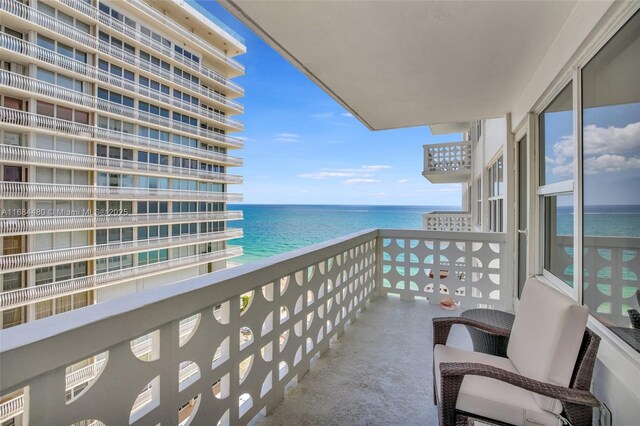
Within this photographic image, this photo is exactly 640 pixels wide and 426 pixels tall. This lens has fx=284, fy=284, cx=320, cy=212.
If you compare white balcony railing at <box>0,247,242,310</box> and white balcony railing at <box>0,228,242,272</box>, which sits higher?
white balcony railing at <box>0,228,242,272</box>

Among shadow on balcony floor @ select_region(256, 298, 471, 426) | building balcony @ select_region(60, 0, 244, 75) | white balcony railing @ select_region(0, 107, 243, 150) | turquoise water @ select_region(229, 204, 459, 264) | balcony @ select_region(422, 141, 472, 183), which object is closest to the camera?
shadow on balcony floor @ select_region(256, 298, 471, 426)

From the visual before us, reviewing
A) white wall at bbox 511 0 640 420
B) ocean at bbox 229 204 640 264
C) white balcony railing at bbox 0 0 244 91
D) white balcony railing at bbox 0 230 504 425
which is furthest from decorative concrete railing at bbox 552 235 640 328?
ocean at bbox 229 204 640 264

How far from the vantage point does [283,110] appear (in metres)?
25.3

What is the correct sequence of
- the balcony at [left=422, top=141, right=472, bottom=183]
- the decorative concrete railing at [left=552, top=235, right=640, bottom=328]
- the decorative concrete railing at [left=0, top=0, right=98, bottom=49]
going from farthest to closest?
the balcony at [left=422, top=141, right=472, bottom=183], the decorative concrete railing at [left=0, top=0, right=98, bottom=49], the decorative concrete railing at [left=552, top=235, right=640, bottom=328]

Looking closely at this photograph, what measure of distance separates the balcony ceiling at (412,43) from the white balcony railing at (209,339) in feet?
4.48

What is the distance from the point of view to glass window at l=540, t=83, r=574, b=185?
178 cm

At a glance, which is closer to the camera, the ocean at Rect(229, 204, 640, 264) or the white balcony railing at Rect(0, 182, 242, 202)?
the white balcony railing at Rect(0, 182, 242, 202)

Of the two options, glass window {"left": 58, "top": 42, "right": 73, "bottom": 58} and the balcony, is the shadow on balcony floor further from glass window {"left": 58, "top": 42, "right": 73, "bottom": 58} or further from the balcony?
the balcony

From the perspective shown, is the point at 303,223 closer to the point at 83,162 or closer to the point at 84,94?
the point at 84,94

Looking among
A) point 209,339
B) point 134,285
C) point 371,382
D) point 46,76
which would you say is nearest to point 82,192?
point 46,76

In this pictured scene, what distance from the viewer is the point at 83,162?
3441 millimetres

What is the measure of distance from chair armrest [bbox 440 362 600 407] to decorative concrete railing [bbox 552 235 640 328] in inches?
15.3

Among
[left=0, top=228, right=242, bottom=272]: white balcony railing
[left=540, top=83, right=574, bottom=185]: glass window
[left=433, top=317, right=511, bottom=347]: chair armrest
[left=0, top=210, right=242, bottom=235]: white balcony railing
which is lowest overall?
[left=433, top=317, right=511, bottom=347]: chair armrest

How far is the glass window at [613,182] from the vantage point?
1120mm
